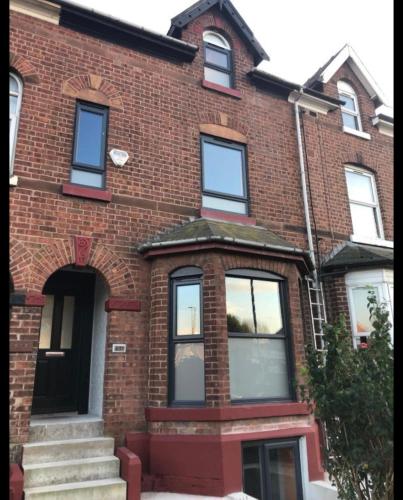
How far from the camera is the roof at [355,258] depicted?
8.77 m

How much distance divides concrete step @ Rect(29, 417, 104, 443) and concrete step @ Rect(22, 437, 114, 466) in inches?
4.7

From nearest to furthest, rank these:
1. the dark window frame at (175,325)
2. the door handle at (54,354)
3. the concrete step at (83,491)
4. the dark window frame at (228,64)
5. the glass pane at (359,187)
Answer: the concrete step at (83,491) < the dark window frame at (175,325) < the door handle at (54,354) < the dark window frame at (228,64) < the glass pane at (359,187)

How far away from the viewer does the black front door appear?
24.0 feet

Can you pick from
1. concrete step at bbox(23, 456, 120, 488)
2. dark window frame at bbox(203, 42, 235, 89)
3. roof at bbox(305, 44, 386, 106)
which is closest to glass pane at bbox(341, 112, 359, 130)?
roof at bbox(305, 44, 386, 106)

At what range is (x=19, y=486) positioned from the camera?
4.86m

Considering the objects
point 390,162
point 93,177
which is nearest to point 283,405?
point 93,177

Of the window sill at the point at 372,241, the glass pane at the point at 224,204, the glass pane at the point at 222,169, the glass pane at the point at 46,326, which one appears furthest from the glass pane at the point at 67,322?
the window sill at the point at 372,241

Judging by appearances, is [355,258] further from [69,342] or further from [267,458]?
[69,342]

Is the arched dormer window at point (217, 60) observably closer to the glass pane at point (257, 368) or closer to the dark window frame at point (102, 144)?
the dark window frame at point (102, 144)

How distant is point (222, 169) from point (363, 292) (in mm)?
4173

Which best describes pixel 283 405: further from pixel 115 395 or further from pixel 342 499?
pixel 115 395

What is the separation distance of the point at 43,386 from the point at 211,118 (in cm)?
649

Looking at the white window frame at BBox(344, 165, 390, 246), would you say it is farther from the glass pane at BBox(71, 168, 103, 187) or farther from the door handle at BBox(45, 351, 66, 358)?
the door handle at BBox(45, 351, 66, 358)

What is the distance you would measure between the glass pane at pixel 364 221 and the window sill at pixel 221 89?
4.19 metres
